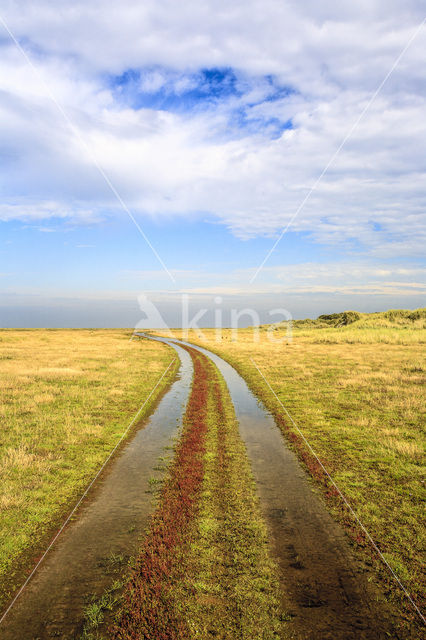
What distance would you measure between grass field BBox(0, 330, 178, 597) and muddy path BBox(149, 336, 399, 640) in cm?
607

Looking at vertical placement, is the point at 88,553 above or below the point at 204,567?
below

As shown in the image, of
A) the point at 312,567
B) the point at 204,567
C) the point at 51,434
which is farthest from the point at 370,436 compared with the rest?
the point at 51,434

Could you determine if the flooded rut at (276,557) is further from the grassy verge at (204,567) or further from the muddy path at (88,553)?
the grassy verge at (204,567)

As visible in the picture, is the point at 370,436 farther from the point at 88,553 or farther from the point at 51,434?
the point at 51,434

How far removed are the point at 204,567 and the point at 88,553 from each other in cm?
295

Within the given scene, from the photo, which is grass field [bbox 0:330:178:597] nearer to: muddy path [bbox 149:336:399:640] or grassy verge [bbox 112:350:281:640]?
grassy verge [bbox 112:350:281:640]

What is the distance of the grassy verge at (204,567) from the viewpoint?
5.99 metres

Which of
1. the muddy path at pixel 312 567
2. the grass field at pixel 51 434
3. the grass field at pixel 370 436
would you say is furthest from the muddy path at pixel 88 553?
the grass field at pixel 370 436

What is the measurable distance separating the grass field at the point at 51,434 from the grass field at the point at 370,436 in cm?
856

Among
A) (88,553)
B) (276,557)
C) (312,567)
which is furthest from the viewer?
(88,553)

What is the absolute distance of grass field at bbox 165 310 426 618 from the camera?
27.8ft

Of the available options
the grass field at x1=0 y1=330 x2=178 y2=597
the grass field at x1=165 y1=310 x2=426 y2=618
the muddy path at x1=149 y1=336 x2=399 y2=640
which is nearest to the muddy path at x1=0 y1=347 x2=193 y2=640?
the grass field at x1=0 y1=330 x2=178 y2=597

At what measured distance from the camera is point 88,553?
8000 millimetres

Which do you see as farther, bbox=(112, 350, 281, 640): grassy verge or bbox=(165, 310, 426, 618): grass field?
bbox=(165, 310, 426, 618): grass field
